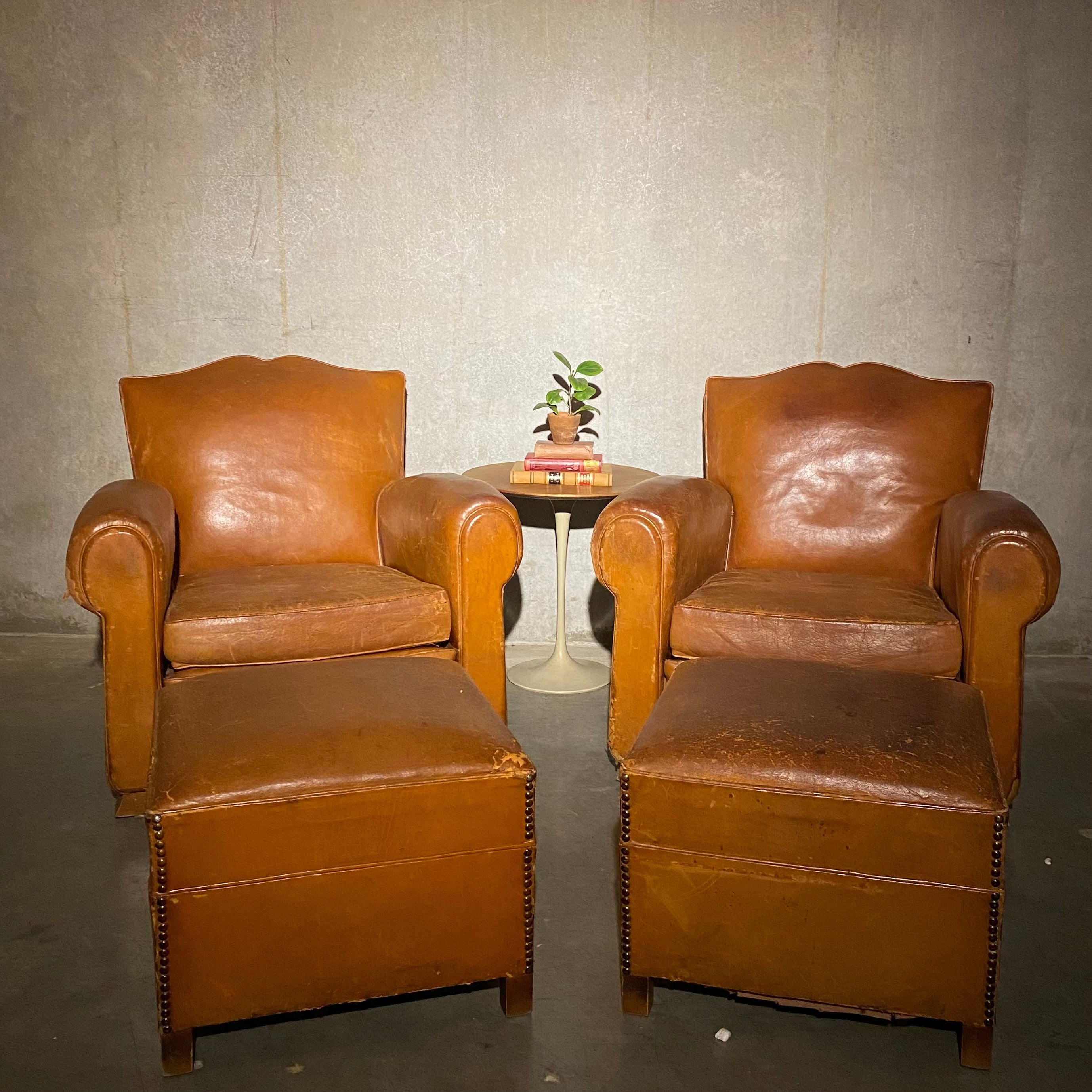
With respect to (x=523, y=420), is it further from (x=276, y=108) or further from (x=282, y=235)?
(x=276, y=108)

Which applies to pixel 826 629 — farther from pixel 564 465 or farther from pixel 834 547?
pixel 564 465

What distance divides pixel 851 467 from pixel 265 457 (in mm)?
1565

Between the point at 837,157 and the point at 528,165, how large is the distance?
0.97m

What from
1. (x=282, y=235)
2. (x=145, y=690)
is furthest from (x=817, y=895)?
(x=282, y=235)

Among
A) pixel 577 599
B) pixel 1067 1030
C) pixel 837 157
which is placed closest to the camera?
pixel 1067 1030

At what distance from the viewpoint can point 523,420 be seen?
371 cm

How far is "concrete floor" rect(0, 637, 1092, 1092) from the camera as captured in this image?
1.71 metres

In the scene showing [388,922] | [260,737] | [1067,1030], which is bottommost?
[1067,1030]

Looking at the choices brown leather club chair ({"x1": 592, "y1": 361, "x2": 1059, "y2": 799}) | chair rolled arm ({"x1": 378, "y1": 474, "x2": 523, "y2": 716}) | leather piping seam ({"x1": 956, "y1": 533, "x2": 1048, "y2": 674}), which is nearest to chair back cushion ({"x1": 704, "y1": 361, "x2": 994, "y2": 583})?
brown leather club chair ({"x1": 592, "y1": 361, "x2": 1059, "y2": 799})

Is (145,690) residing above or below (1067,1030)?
above

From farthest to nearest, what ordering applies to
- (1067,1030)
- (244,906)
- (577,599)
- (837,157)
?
1. (577,599)
2. (837,157)
3. (1067,1030)
4. (244,906)

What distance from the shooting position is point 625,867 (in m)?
1.80

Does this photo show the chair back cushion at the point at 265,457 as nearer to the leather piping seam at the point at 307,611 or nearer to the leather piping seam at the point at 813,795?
the leather piping seam at the point at 307,611

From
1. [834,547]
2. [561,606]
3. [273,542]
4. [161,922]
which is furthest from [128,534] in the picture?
[834,547]
